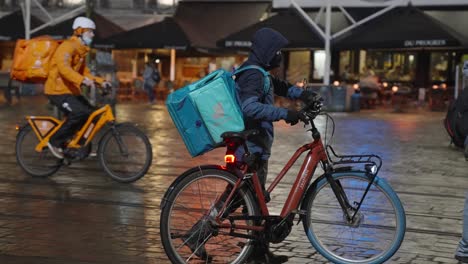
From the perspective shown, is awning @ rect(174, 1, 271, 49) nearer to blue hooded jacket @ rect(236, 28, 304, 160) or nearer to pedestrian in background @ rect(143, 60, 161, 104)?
pedestrian in background @ rect(143, 60, 161, 104)

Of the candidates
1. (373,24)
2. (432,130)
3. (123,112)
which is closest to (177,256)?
(432,130)

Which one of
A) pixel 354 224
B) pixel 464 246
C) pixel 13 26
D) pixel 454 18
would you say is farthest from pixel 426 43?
pixel 354 224

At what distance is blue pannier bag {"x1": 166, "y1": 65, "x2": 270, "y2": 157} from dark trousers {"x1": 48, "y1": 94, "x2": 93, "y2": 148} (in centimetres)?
476

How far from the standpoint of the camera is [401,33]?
2502 cm

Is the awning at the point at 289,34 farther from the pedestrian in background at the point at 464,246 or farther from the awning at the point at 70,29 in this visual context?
the pedestrian in background at the point at 464,246

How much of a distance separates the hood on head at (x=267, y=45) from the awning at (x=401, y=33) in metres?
18.6

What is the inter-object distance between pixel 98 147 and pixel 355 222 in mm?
4904

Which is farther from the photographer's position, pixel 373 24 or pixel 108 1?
pixel 108 1

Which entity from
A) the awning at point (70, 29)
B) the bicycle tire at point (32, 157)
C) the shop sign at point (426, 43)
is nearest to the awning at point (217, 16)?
the awning at point (70, 29)

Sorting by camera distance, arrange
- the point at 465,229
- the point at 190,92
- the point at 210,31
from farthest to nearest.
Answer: the point at 210,31 < the point at 465,229 < the point at 190,92

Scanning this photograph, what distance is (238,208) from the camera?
6082 mm

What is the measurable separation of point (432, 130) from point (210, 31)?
46.6ft

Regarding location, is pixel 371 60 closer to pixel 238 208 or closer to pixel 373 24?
pixel 373 24

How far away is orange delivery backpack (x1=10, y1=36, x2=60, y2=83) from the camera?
35.4ft
